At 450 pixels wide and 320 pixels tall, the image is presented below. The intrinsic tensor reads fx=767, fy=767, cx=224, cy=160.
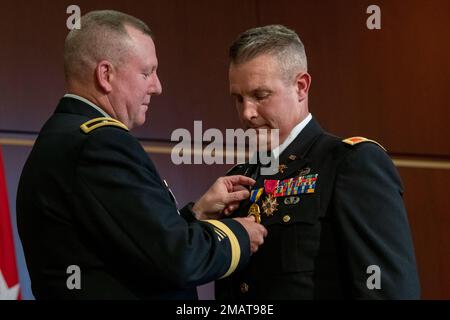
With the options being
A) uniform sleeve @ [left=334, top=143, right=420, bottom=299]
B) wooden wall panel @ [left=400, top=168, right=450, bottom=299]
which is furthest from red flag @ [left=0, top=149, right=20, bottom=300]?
wooden wall panel @ [left=400, top=168, right=450, bottom=299]

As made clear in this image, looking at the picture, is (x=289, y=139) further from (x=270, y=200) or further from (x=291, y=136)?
(x=270, y=200)

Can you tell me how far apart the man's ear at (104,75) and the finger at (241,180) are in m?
0.42

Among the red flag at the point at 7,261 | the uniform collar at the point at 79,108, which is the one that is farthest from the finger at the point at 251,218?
the red flag at the point at 7,261

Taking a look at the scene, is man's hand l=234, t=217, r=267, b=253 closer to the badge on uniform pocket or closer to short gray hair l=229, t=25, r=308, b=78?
the badge on uniform pocket

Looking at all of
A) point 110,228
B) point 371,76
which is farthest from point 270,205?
point 371,76

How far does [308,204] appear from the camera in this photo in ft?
6.43

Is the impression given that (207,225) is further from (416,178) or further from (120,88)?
(416,178)

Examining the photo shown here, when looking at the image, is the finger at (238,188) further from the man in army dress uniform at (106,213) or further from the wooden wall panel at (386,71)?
the wooden wall panel at (386,71)

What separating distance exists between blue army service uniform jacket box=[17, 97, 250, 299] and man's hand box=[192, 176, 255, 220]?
0.62 ft

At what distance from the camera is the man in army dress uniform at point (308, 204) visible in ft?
6.05

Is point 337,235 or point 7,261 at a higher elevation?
point 337,235

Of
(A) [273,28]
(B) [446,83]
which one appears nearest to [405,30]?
(B) [446,83]

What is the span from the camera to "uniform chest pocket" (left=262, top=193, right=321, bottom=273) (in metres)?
1.92

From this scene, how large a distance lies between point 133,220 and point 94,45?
1.73 feet
